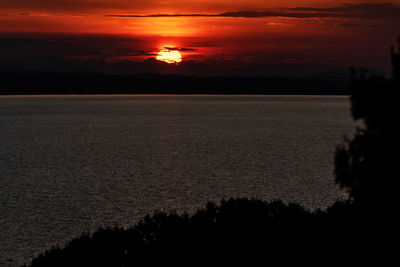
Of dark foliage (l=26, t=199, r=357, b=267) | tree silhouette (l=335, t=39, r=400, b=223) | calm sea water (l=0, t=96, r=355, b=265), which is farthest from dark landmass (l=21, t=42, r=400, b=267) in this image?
calm sea water (l=0, t=96, r=355, b=265)

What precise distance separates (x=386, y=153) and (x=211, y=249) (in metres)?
13.4

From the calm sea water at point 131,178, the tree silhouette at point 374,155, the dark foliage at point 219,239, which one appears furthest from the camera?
the calm sea water at point 131,178

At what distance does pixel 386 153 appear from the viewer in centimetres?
1655

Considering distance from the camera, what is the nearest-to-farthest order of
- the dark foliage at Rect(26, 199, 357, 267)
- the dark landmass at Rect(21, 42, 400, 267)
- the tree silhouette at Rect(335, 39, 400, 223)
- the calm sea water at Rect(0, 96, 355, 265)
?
1. the tree silhouette at Rect(335, 39, 400, 223)
2. the dark landmass at Rect(21, 42, 400, 267)
3. the dark foliage at Rect(26, 199, 357, 267)
4. the calm sea water at Rect(0, 96, 355, 265)

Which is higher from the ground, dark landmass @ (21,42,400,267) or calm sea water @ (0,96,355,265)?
calm sea water @ (0,96,355,265)

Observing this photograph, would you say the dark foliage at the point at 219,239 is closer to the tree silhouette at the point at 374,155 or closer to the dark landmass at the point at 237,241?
the dark landmass at the point at 237,241

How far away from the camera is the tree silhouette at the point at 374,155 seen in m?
16.5

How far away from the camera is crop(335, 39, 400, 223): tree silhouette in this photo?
54.2 ft

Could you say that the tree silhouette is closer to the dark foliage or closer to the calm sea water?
the dark foliage

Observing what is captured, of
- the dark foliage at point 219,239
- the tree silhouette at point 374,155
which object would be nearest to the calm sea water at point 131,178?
the dark foliage at point 219,239

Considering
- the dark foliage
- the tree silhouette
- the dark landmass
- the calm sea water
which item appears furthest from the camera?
the calm sea water

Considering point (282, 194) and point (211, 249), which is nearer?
point (211, 249)

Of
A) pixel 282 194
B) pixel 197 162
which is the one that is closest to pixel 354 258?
pixel 282 194

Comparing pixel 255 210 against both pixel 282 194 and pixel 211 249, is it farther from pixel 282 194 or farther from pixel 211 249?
pixel 282 194
